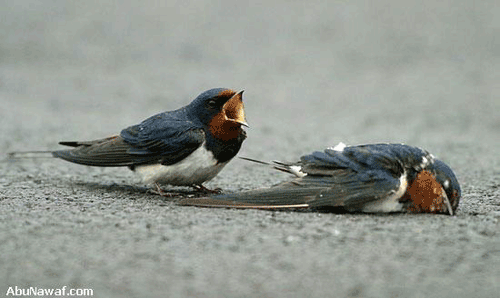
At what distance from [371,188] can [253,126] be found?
16.5 feet

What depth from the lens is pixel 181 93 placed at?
10.7m

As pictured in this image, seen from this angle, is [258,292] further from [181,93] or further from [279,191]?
[181,93]

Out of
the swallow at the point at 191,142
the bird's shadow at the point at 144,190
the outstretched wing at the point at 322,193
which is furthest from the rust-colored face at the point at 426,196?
the bird's shadow at the point at 144,190

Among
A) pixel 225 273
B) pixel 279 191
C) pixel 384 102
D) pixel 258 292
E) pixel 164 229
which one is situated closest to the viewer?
pixel 258 292

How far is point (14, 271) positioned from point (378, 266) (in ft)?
4.91

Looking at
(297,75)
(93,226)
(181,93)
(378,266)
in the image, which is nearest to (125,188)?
(93,226)

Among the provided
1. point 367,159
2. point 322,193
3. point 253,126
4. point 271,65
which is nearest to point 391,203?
point 367,159

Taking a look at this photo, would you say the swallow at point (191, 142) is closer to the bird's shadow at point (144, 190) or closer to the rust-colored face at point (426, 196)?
the bird's shadow at point (144, 190)

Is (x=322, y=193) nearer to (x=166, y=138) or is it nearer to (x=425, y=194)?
(x=425, y=194)

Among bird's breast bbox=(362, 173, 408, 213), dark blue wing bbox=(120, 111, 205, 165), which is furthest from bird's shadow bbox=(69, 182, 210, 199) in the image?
bird's breast bbox=(362, 173, 408, 213)

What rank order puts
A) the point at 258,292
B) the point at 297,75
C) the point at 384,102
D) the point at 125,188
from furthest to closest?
the point at 297,75 → the point at 384,102 → the point at 125,188 → the point at 258,292

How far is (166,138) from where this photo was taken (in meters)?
4.70

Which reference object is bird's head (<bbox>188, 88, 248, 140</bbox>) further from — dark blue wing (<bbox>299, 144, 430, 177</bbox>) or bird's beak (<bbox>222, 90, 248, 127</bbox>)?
dark blue wing (<bbox>299, 144, 430, 177</bbox>)

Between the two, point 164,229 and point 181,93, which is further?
point 181,93
